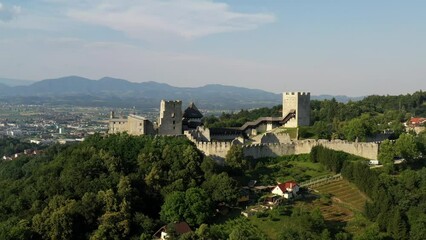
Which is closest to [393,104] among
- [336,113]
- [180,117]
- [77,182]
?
[336,113]

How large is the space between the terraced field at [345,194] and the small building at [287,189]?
2.78 m

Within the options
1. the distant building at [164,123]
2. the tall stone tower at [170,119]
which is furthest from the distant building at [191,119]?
the distant building at [164,123]

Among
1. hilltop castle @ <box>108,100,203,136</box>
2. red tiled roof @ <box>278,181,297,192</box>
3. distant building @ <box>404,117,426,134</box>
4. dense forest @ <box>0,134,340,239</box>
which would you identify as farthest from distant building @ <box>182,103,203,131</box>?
distant building @ <box>404,117,426,134</box>

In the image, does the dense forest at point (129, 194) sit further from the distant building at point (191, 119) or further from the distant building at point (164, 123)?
the distant building at point (191, 119)

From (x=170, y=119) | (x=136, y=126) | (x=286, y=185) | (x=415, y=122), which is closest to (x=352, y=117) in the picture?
(x=415, y=122)

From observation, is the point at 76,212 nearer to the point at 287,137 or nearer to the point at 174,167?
the point at 174,167

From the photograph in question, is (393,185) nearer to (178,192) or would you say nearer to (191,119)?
(178,192)

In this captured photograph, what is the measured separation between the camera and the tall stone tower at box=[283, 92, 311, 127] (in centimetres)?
6981

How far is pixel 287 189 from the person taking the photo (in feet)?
158

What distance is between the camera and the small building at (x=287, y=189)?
1884 inches

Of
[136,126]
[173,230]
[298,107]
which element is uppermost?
[298,107]

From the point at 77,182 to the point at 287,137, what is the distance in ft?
79.0

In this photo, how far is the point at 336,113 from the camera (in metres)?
85.9

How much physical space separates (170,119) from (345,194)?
20.7m
